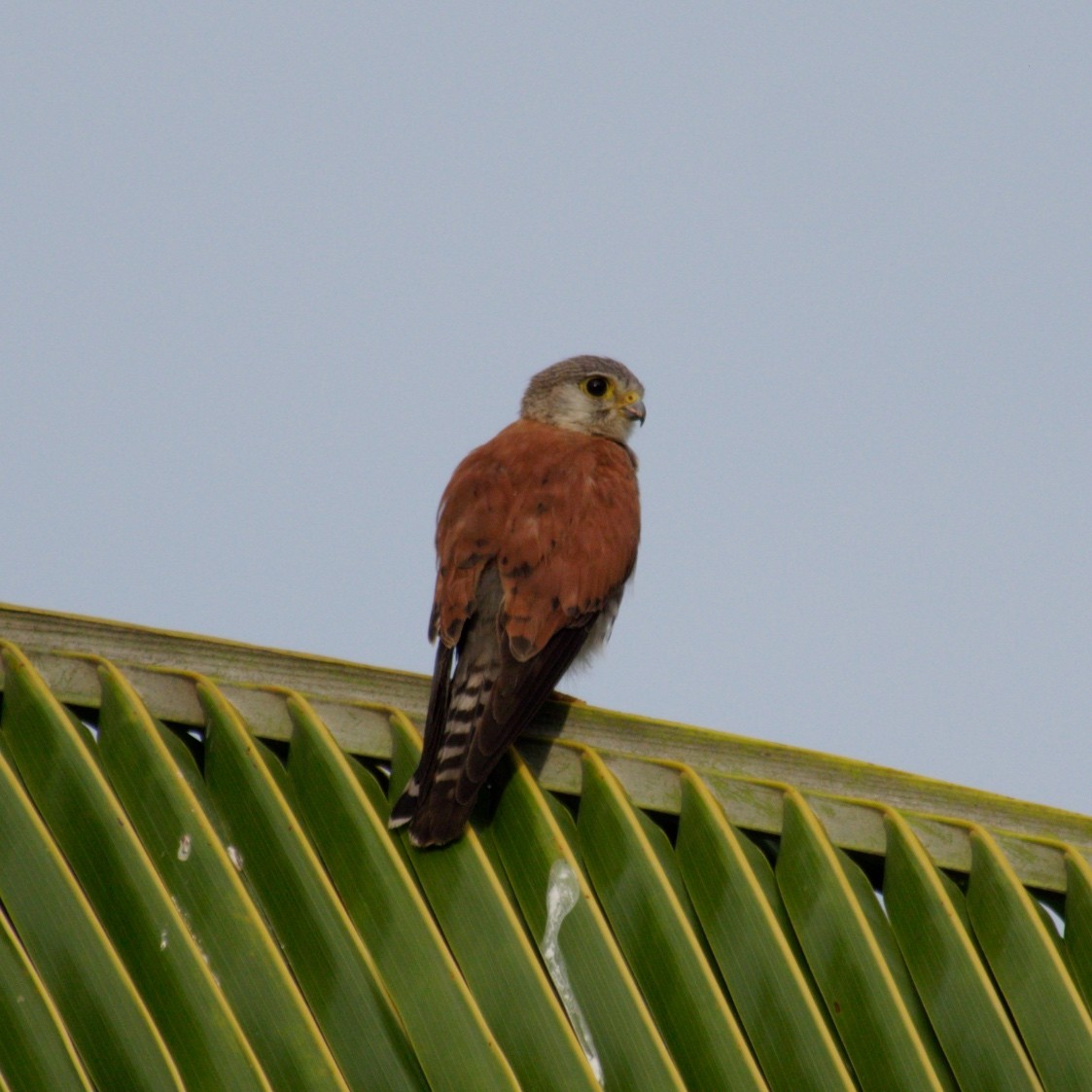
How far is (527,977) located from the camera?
9.11 ft

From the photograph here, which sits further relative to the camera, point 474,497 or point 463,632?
point 474,497

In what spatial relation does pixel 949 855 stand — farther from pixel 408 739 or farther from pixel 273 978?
pixel 273 978

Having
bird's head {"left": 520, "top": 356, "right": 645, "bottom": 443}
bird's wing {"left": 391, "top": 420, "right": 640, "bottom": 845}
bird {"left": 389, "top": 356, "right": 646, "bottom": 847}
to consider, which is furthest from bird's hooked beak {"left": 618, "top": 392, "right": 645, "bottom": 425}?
bird's wing {"left": 391, "top": 420, "right": 640, "bottom": 845}

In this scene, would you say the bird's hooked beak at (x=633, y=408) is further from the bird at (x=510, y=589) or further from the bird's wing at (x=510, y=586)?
the bird's wing at (x=510, y=586)

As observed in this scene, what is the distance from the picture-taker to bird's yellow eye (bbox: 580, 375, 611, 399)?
20.7ft

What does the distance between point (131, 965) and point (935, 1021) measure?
139 cm

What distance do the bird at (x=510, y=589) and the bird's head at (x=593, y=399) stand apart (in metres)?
0.73

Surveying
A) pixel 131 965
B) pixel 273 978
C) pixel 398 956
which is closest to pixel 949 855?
pixel 398 956

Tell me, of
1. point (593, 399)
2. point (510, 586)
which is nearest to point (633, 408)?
point (593, 399)

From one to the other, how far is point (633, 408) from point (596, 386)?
199 mm

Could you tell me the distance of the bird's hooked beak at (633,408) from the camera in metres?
6.24

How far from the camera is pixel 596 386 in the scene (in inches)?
250

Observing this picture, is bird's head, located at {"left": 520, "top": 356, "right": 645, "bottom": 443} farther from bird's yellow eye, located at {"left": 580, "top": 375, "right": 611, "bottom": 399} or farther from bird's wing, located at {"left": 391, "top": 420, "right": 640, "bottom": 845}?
bird's wing, located at {"left": 391, "top": 420, "right": 640, "bottom": 845}

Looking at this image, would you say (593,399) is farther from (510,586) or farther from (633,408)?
(510,586)
